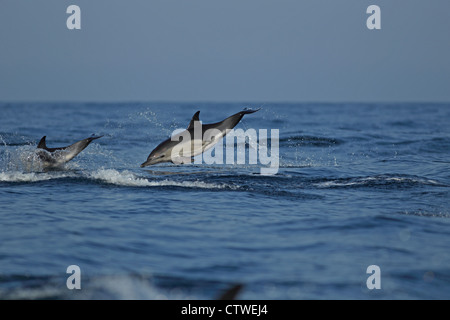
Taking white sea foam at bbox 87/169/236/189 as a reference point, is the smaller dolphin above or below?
above

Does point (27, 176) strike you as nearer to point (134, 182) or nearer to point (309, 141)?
point (134, 182)

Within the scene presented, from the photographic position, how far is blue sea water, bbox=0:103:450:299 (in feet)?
23.3

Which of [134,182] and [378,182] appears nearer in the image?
[134,182]

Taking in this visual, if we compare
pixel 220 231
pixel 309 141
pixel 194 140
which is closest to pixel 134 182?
pixel 194 140

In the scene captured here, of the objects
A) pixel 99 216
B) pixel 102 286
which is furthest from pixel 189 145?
pixel 102 286

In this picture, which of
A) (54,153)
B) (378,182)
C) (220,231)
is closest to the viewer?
(220,231)

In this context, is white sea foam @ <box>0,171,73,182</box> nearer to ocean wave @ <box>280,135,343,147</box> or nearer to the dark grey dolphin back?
the dark grey dolphin back

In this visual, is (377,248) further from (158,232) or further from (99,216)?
(99,216)

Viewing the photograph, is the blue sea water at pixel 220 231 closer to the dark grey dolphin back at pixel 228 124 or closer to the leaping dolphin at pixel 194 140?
the leaping dolphin at pixel 194 140

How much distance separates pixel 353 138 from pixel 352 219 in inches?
788

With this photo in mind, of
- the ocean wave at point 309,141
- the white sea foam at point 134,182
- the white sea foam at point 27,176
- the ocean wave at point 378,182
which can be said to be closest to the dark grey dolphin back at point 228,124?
the white sea foam at point 134,182

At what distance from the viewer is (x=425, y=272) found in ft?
25.1

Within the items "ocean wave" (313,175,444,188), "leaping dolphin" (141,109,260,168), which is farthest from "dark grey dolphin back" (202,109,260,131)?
"ocean wave" (313,175,444,188)

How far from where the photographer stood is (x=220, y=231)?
9.65m
